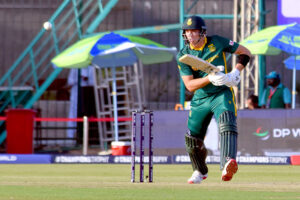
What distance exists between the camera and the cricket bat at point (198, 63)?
8320mm

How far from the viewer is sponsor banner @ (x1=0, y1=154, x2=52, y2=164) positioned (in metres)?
15.2

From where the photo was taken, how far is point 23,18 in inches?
878

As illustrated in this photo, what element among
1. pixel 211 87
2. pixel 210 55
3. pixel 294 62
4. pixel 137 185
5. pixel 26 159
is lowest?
pixel 26 159

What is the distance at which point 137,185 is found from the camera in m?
9.10

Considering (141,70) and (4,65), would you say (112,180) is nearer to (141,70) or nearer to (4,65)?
(141,70)

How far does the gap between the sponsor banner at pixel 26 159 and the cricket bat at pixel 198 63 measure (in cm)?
728

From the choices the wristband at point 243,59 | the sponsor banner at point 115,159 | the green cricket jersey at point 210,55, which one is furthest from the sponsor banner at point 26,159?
the wristband at point 243,59

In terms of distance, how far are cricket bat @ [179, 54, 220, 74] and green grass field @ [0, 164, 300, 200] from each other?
3.99ft

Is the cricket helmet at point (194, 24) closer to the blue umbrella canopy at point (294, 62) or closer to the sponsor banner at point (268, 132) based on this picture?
the sponsor banner at point (268, 132)

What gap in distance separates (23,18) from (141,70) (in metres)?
3.79

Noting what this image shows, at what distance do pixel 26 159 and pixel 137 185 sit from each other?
6.60 metres

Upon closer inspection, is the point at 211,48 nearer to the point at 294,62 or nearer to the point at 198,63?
the point at 198,63

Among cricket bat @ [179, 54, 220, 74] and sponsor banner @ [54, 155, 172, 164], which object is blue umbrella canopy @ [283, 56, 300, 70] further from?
cricket bat @ [179, 54, 220, 74]

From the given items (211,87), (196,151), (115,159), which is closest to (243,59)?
(211,87)
